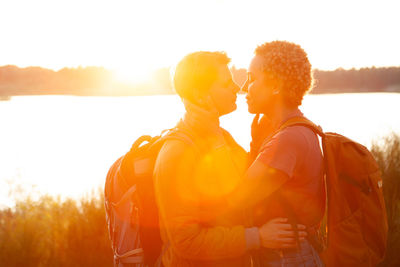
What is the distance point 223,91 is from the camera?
212cm

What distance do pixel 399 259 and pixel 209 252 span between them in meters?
3.20

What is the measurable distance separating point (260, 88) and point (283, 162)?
54 cm

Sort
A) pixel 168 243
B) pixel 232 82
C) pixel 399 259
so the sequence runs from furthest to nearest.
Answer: pixel 399 259 < pixel 232 82 < pixel 168 243

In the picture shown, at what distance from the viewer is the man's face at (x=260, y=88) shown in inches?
85.0

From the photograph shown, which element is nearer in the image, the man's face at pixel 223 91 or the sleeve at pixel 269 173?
the sleeve at pixel 269 173

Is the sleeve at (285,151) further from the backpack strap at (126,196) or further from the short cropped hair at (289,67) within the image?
the backpack strap at (126,196)

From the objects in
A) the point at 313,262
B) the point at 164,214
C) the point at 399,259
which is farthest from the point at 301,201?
the point at 399,259

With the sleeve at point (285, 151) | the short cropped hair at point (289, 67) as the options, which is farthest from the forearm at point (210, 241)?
the short cropped hair at point (289, 67)

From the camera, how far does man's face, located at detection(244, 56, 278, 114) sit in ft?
7.09

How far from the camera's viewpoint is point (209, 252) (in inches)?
73.0

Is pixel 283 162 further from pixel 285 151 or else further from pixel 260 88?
pixel 260 88

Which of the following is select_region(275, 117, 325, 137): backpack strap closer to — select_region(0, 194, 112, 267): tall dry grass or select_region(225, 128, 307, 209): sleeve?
select_region(225, 128, 307, 209): sleeve

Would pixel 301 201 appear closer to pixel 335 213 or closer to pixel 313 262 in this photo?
pixel 335 213

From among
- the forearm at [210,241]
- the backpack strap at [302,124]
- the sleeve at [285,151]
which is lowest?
the forearm at [210,241]
